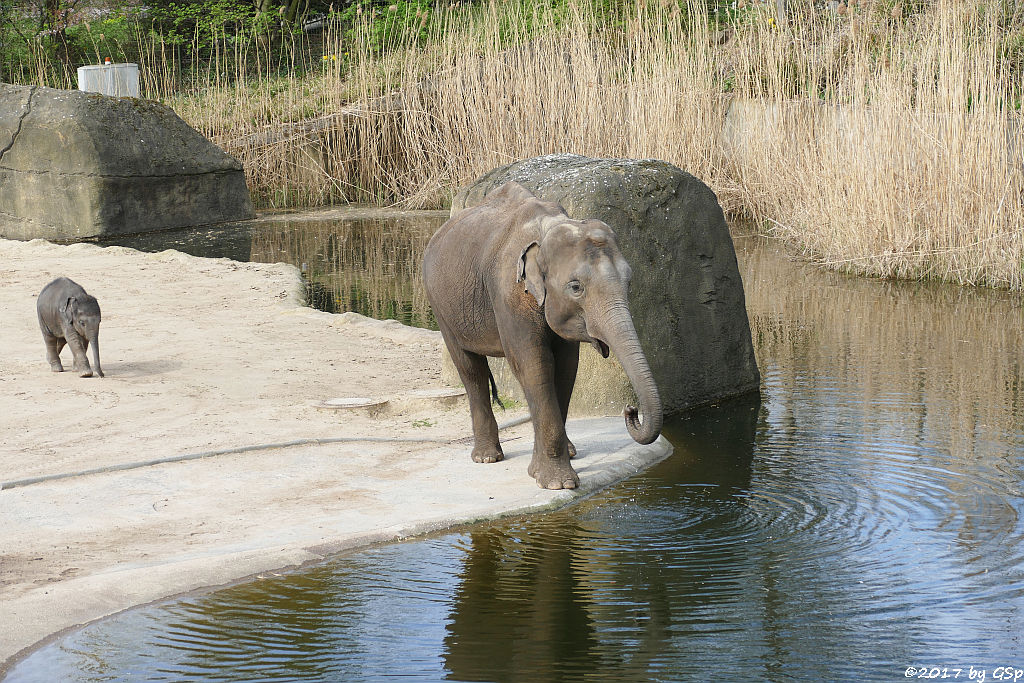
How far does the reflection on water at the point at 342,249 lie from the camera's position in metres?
10.4

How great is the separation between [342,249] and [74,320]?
6.14m

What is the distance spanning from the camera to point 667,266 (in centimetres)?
677

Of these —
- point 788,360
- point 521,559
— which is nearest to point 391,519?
point 521,559

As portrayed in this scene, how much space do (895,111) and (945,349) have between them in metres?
2.84

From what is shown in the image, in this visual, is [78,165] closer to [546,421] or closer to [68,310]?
[68,310]

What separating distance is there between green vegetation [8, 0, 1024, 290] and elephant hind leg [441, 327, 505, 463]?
564cm

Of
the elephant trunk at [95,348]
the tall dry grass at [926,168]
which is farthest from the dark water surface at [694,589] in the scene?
the tall dry grass at [926,168]

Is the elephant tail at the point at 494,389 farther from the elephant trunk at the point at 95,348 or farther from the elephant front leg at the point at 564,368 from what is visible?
the elephant trunk at the point at 95,348

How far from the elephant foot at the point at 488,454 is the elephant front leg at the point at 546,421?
14.2 inches

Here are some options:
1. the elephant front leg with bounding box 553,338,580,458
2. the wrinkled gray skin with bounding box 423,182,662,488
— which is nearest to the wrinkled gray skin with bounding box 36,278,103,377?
the wrinkled gray skin with bounding box 423,182,662,488

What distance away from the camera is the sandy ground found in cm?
429

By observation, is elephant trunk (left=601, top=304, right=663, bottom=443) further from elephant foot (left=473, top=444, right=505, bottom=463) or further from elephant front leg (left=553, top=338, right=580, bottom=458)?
elephant foot (left=473, top=444, right=505, bottom=463)

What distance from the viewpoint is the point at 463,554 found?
4.50m

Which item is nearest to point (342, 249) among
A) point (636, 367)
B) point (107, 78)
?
point (107, 78)
